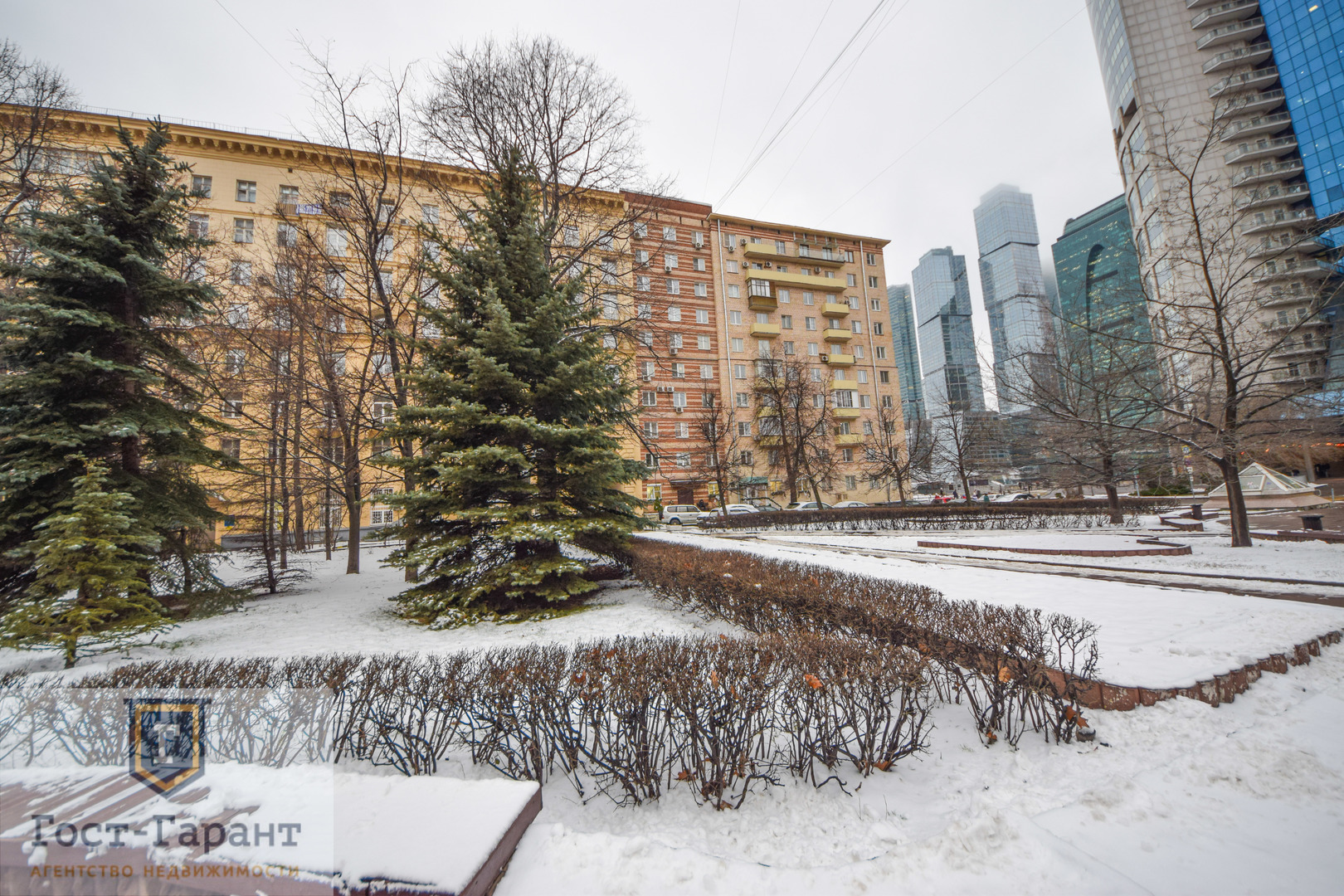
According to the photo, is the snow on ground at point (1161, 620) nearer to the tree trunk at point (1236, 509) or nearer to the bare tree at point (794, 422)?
the tree trunk at point (1236, 509)

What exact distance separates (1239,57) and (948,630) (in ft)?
242

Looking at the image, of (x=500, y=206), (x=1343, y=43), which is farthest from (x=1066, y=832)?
(x=1343, y=43)

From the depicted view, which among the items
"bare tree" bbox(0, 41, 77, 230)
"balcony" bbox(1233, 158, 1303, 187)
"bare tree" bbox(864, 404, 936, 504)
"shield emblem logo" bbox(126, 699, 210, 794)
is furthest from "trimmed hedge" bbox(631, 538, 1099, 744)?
"balcony" bbox(1233, 158, 1303, 187)

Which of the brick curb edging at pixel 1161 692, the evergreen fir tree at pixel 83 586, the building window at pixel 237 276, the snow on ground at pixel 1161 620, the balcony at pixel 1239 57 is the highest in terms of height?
the balcony at pixel 1239 57

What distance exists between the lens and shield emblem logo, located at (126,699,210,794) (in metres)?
2.54

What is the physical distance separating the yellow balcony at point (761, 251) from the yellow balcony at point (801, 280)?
139cm

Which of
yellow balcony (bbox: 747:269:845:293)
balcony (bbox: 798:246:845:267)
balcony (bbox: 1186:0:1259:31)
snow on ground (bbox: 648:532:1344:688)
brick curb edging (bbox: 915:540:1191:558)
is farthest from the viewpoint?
balcony (bbox: 798:246:845:267)

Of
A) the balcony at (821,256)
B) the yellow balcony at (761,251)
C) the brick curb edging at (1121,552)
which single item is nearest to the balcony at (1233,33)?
the balcony at (821,256)

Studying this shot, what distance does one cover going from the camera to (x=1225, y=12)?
48594 mm

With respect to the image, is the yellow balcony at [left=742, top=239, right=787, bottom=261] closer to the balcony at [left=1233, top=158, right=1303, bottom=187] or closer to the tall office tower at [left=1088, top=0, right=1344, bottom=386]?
the tall office tower at [left=1088, top=0, right=1344, bottom=386]

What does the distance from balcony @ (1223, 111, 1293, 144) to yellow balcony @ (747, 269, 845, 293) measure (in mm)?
35224

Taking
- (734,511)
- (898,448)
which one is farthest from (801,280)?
(734,511)

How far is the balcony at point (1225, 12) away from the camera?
48.5 meters

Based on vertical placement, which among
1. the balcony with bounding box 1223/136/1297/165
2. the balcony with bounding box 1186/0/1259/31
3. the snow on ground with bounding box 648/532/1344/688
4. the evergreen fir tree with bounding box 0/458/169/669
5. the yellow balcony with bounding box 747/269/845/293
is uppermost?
the balcony with bounding box 1186/0/1259/31
